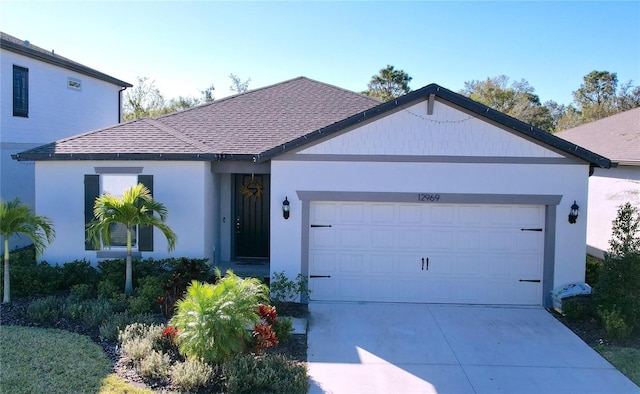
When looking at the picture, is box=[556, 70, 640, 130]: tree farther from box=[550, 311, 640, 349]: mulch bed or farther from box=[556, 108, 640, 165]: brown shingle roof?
box=[550, 311, 640, 349]: mulch bed

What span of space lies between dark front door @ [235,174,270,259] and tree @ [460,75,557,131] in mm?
24605

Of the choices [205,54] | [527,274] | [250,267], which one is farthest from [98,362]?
[205,54]

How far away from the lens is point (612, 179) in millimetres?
15328

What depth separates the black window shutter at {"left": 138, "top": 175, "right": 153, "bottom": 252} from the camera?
37.2 feet

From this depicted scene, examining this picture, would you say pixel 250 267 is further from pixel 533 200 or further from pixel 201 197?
pixel 533 200

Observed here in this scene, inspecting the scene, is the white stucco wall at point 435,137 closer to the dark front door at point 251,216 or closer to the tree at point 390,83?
the dark front door at point 251,216

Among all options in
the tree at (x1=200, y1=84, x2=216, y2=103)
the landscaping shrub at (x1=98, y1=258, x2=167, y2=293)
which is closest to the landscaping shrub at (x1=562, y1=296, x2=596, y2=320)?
the landscaping shrub at (x1=98, y1=258, x2=167, y2=293)

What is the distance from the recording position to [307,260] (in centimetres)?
1068

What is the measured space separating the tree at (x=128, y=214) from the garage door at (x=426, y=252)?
10.9ft

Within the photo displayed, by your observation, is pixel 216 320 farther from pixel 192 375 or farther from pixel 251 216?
pixel 251 216

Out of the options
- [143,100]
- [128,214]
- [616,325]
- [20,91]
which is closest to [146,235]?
[128,214]

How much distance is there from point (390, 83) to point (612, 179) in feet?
102

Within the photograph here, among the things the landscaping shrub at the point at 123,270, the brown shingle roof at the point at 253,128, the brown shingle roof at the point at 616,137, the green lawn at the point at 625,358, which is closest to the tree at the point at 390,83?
the brown shingle roof at the point at 616,137

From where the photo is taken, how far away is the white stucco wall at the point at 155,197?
1134 centimetres
